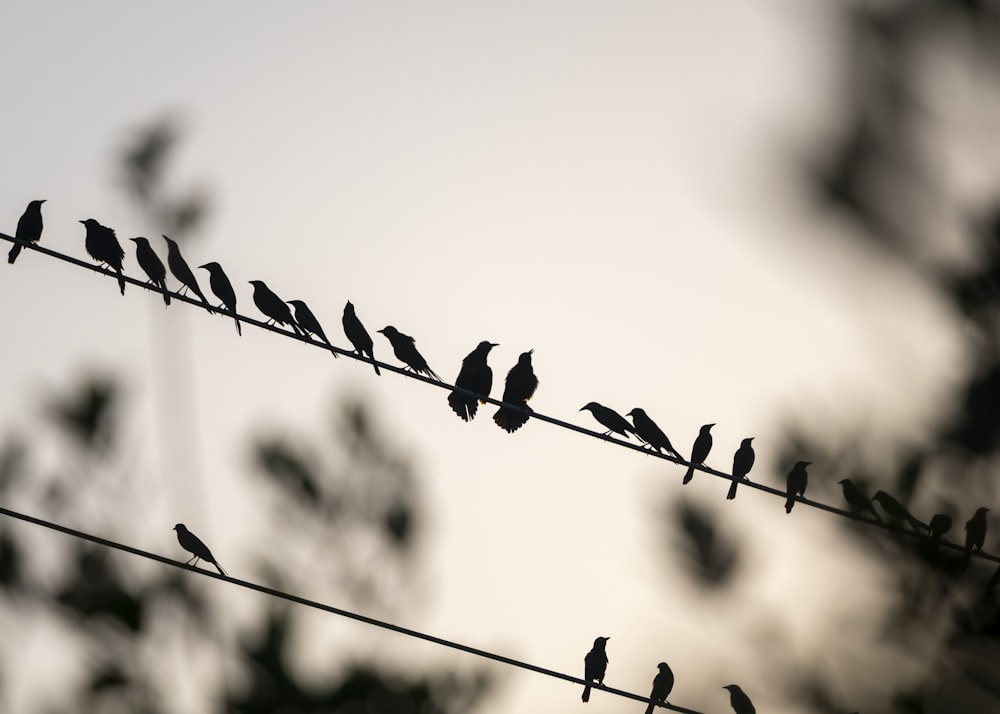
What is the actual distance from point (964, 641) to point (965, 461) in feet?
2.11

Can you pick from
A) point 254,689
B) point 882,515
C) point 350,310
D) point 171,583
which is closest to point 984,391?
point 882,515

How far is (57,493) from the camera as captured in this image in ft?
57.7

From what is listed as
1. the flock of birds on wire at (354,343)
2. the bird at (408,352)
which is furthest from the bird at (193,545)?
the bird at (408,352)

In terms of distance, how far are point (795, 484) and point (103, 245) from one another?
20.2ft

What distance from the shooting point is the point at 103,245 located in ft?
31.9

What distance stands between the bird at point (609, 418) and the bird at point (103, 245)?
4.47 metres

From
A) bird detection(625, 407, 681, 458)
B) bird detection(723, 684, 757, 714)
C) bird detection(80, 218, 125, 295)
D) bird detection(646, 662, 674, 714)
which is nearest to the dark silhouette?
bird detection(723, 684, 757, 714)

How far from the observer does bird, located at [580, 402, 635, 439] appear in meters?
10.4

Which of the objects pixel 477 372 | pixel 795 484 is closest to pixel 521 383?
pixel 477 372

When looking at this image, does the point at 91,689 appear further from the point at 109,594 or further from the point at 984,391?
the point at 984,391

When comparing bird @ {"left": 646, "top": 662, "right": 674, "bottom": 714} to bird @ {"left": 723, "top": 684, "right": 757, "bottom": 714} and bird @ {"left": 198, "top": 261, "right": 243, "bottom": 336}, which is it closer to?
bird @ {"left": 723, "top": 684, "right": 757, "bottom": 714}

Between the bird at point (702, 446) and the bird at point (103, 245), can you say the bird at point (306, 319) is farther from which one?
the bird at point (702, 446)

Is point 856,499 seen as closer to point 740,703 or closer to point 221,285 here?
point 740,703

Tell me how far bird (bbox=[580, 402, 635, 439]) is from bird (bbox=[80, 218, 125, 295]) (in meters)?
4.47
